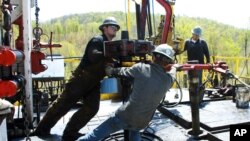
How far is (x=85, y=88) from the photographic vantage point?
13.2ft

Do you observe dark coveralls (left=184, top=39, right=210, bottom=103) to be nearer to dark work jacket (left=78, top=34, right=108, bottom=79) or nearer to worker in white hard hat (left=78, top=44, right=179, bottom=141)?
dark work jacket (left=78, top=34, right=108, bottom=79)

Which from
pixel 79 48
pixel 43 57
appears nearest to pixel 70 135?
pixel 43 57

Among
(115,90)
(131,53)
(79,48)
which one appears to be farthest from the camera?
(79,48)

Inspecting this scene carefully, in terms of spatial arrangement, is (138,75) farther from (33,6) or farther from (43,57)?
(33,6)

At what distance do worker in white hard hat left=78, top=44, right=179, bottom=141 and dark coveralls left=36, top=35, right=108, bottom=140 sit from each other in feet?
Result: 2.26

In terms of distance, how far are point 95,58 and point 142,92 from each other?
94cm

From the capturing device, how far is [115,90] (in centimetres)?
628

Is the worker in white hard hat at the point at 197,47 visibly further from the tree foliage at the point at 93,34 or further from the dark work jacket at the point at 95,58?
the tree foliage at the point at 93,34

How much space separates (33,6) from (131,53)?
2.12 m

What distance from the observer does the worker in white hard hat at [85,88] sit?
3918mm

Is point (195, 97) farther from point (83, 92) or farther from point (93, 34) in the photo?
point (93, 34)

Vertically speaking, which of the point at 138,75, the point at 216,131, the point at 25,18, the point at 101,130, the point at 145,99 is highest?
the point at 25,18

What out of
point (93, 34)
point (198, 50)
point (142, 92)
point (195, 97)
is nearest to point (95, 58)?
point (142, 92)

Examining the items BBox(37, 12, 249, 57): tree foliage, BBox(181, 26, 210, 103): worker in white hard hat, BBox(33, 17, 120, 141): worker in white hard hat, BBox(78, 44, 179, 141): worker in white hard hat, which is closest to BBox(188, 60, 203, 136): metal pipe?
BBox(78, 44, 179, 141): worker in white hard hat
